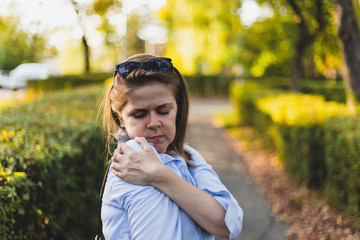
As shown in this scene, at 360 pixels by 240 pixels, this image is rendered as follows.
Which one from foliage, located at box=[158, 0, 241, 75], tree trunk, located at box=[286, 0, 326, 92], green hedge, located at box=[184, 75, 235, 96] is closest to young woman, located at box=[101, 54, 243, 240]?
tree trunk, located at box=[286, 0, 326, 92]

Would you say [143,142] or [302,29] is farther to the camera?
[302,29]

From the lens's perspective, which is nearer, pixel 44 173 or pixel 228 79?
pixel 44 173

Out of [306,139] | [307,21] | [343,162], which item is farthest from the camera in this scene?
[307,21]

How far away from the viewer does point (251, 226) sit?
14.1ft

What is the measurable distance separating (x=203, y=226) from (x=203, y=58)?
1024 inches

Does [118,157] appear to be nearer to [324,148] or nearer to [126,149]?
[126,149]

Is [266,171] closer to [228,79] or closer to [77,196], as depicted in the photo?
[77,196]

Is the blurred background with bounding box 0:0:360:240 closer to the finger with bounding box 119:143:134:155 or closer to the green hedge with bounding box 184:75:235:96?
the finger with bounding box 119:143:134:155

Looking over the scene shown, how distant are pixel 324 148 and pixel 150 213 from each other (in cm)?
404

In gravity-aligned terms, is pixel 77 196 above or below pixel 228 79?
above

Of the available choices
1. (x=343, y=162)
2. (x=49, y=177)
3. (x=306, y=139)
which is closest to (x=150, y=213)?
(x=49, y=177)

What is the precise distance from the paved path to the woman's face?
2.88 metres

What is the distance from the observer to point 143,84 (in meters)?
1.56

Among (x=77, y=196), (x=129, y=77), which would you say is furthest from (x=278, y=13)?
(x=129, y=77)
